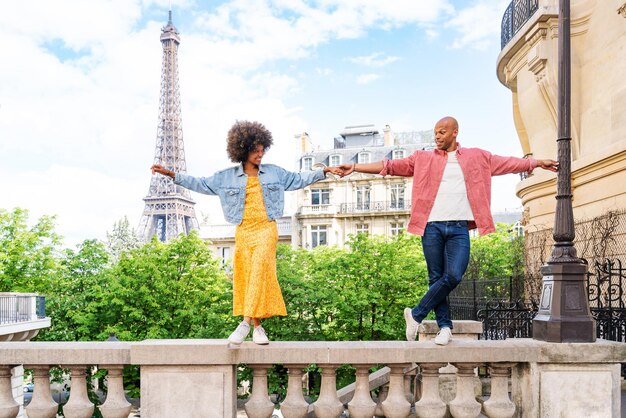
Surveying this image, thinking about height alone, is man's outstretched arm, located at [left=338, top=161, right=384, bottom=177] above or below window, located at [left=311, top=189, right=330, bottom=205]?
below

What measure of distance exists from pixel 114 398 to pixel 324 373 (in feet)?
6.22

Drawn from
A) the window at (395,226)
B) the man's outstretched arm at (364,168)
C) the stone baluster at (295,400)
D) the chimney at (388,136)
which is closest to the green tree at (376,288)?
the window at (395,226)

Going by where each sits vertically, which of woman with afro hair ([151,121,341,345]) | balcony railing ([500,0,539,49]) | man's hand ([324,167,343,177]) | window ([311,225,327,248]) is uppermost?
balcony railing ([500,0,539,49])

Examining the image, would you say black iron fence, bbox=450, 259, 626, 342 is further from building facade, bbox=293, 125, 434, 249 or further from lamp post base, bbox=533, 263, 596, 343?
building facade, bbox=293, 125, 434, 249

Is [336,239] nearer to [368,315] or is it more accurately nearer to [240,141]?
[368,315]

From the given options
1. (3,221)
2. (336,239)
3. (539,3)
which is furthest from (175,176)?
(336,239)

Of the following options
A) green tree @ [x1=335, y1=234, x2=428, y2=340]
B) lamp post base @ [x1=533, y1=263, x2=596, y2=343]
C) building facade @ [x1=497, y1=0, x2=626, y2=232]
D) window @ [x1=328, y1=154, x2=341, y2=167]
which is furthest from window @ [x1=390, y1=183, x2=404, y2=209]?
lamp post base @ [x1=533, y1=263, x2=596, y2=343]

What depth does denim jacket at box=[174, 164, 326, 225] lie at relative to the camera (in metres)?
5.51

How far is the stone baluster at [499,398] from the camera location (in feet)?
16.7

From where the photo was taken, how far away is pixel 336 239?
5378cm

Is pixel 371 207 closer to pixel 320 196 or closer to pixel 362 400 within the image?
pixel 320 196

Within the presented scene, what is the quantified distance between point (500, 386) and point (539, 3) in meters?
11.8

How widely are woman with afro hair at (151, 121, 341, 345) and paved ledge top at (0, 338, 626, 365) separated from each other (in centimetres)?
25

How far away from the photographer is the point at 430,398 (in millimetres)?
5125
